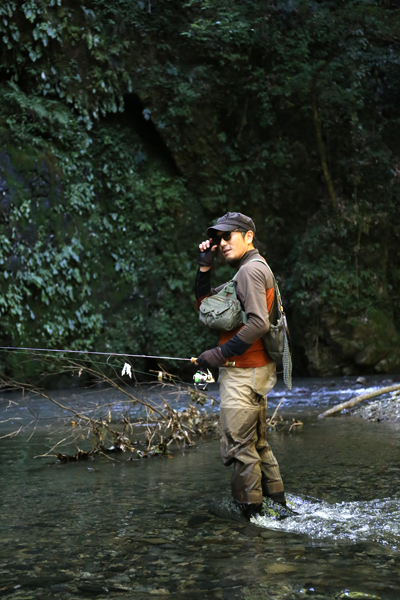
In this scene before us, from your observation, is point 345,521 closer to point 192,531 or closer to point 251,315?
point 192,531

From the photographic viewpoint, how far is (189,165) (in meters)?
16.2

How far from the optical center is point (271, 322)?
14.4 feet

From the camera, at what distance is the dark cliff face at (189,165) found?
1395 centimetres

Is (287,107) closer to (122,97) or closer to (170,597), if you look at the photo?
(122,97)

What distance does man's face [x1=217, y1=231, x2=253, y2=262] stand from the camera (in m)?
4.48

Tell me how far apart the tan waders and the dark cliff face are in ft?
31.1

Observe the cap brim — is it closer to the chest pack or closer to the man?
the man

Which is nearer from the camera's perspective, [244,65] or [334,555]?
[334,555]

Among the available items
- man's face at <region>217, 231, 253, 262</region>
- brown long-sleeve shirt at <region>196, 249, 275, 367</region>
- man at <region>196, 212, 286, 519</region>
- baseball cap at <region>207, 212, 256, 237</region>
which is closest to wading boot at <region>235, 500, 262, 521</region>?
man at <region>196, 212, 286, 519</region>

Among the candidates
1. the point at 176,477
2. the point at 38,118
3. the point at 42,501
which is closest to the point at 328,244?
the point at 38,118

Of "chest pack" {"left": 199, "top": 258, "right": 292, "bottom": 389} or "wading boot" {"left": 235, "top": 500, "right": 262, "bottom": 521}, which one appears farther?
"chest pack" {"left": 199, "top": 258, "right": 292, "bottom": 389}

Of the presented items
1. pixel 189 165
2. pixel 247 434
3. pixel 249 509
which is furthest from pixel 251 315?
pixel 189 165

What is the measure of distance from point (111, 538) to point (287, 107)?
48.1ft

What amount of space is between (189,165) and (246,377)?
12.6 m
